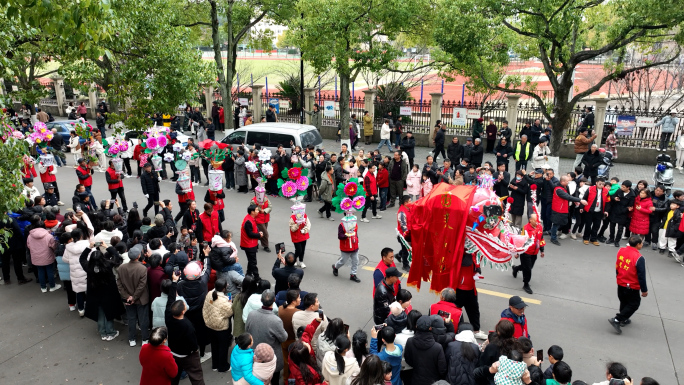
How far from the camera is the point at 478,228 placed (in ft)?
24.0

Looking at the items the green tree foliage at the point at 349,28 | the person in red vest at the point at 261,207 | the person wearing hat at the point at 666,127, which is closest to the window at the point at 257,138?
the green tree foliage at the point at 349,28

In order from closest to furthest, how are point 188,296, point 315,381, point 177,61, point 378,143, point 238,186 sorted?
point 315,381
point 188,296
point 177,61
point 238,186
point 378,143

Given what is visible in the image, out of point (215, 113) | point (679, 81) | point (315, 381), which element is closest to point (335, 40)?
point (215, 113)

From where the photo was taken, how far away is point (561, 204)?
437 inches

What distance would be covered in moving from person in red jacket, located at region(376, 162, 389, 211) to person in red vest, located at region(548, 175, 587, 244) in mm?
4052

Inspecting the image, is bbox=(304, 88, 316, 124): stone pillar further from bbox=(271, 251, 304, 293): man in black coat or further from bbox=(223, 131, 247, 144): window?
bbox=(271, 251, 304, 293): man in black coat

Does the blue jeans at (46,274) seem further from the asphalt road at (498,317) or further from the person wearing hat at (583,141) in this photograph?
the person wearing hat at (583,141)

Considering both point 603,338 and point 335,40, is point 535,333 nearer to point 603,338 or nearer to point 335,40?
point 603,338

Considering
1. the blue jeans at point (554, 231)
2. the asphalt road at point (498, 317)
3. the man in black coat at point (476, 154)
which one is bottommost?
the asphalt road at point (498, 317)

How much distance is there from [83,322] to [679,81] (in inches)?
987

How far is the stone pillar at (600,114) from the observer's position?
58.9 feet

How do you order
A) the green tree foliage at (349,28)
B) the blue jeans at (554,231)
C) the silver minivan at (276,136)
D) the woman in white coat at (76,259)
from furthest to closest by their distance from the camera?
the green tree foliage at (349,28)
the silver minivan at (276,136)
the blue jeans at (554,231)
the woman in white coat at (76,259)

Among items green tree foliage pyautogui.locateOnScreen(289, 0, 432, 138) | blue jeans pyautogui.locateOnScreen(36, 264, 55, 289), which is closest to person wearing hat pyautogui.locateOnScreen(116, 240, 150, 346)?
blue jeans pyautogui.locateOnScreen(36, 264, 55, 289)

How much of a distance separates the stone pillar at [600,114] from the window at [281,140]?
419 inches
